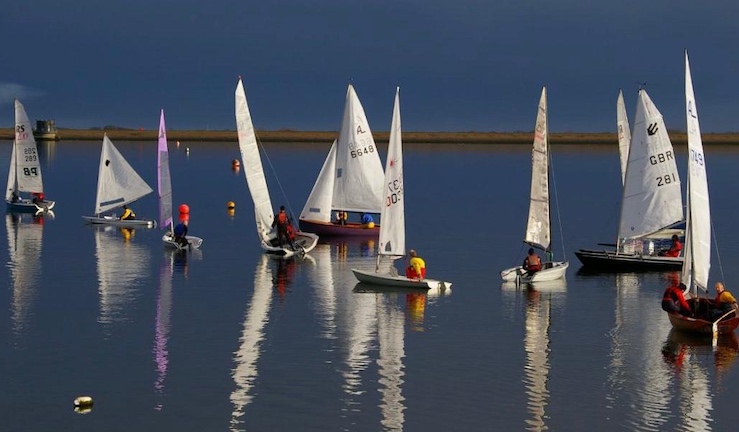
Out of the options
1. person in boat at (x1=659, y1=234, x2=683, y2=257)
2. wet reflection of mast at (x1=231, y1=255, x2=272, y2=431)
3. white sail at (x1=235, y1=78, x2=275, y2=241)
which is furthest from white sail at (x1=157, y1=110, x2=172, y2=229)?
person in boat at (x1=659, y1=234, x2=683, y2=257)

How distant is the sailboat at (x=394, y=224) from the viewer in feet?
174

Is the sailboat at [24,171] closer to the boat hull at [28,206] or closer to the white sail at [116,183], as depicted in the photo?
the boat hull at [28,206]

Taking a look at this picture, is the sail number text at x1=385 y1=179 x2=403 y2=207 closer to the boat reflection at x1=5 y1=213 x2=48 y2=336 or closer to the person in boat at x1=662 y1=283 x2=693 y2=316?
the person in boat at x1=662 y1=283 x2=693 y2=316

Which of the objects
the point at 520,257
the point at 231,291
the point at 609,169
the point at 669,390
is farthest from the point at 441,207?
the point at 609,169

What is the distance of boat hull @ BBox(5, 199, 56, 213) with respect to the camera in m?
88.8

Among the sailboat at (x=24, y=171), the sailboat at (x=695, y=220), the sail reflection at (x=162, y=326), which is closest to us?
the sail reflection at (x=162, y=326)

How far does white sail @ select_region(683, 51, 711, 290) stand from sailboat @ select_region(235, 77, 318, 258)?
23.2 m

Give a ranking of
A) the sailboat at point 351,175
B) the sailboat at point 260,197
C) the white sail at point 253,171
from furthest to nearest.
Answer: the sailboat at point 351,175 → the white sail at point 253,171 → the sailboat at point 260,197

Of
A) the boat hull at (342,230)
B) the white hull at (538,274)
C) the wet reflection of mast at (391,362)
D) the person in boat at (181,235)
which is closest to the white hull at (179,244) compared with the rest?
the person in boat at (181,235)

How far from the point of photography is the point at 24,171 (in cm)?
9131

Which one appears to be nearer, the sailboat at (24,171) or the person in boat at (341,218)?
the person in boat at (341,218)

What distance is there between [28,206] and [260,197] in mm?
26734

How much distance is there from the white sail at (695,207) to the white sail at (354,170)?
98.2ft

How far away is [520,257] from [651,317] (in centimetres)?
1824
